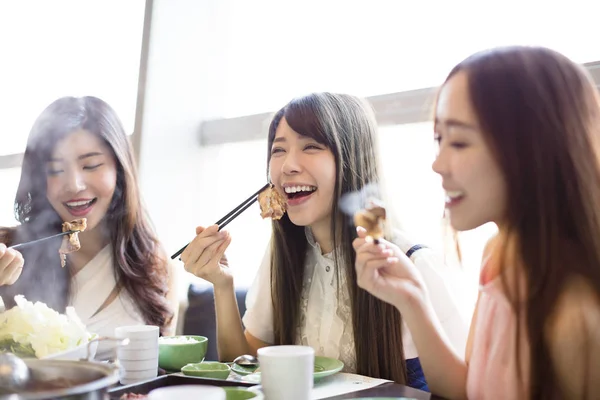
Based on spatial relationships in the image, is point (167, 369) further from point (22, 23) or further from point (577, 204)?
point (22, 23)

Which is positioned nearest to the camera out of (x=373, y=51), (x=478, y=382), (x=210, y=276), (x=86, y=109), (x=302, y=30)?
(x=478, y=382)

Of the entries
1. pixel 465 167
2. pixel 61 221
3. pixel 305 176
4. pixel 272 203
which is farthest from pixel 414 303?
pixel 61 221

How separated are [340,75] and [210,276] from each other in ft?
6.26

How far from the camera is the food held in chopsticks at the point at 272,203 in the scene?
2.00 metres

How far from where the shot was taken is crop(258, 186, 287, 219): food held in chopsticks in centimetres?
200

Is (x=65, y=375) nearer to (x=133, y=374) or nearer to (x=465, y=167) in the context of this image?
(x=133, y=374)

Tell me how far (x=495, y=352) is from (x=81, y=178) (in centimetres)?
178

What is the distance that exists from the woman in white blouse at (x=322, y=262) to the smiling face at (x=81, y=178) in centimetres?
67

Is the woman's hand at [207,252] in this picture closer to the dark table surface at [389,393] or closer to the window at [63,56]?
the dark table surface at [389,393]

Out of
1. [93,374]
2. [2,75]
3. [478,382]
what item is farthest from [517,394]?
[2,75]

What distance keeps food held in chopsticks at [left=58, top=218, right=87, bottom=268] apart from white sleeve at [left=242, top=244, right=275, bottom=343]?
0.73 m

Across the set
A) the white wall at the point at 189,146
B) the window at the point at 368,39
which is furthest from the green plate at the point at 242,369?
the white wall at the point at 189,146

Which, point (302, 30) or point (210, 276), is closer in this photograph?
point (210, 276)

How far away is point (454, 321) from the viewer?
1771mm
